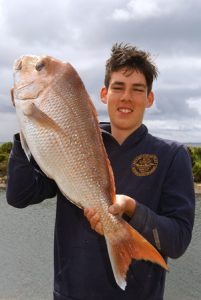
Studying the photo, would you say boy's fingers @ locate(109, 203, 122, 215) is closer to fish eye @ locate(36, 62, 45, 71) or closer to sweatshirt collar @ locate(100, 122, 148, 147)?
sweatshirt collar @ locate(100, 122, 148, 147)

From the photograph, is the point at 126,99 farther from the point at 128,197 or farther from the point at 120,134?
the point at 128,197

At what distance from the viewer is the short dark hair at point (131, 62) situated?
3174 mm

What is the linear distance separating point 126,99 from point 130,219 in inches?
35.4

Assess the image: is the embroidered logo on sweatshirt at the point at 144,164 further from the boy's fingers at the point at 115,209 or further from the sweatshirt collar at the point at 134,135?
the boy's fingers at the point at 115,209

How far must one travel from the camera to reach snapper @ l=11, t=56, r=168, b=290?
2449mm

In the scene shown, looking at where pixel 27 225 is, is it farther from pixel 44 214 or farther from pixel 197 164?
pixel 197 164

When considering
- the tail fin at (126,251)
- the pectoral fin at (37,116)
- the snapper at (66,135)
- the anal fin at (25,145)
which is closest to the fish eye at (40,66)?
the snapper at (66,135)

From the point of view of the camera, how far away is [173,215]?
2.70m

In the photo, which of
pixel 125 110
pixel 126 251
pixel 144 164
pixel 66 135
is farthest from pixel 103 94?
pixel 126 251

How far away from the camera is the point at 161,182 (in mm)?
2887

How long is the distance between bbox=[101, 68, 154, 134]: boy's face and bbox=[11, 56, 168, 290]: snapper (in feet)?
1.47

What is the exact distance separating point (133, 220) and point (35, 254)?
9333mm

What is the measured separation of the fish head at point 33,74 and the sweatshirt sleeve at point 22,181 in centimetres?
→ 31

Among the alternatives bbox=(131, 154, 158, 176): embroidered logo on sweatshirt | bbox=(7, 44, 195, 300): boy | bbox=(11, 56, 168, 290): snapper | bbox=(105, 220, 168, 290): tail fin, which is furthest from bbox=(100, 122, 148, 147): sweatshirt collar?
bbox=(105, 220, 168, 290): tail fin
